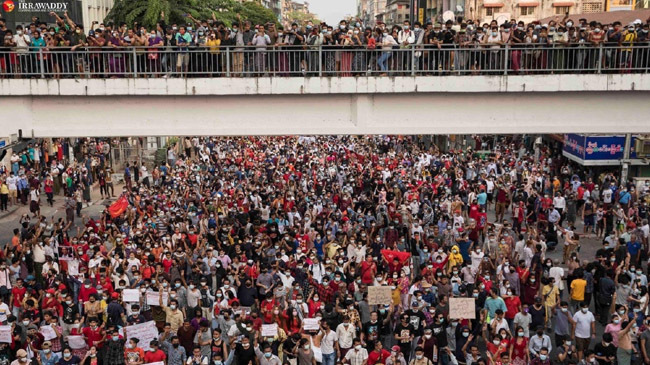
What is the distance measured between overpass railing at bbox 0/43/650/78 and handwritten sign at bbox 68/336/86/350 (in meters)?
6.61

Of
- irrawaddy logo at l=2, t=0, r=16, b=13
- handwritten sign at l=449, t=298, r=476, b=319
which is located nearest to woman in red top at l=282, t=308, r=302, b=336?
handwritten sign at l=449, t=298, r=476, b=319

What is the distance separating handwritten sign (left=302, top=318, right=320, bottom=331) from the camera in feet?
38.5

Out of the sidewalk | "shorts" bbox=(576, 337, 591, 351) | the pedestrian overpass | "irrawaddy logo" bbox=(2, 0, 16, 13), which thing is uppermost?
"irrawaddy logo" bbox=(2, 0, 16, 13)

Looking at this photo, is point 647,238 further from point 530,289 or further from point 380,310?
point 380,310

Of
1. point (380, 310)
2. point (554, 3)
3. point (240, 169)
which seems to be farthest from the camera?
point (554, 3)

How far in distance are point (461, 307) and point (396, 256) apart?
3.19 metres

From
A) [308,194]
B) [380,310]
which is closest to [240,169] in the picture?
[308,194]

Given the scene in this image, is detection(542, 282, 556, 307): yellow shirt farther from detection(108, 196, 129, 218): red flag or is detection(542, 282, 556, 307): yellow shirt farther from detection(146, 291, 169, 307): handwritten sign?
detection(108, 196, 129, 218): red flag

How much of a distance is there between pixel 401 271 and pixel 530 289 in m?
2.42

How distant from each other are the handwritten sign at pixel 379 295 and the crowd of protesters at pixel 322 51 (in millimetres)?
5371

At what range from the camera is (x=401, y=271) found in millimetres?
14320

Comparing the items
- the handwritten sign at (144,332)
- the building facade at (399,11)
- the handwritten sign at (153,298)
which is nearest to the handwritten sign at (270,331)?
the handwritten sign at (144,332)

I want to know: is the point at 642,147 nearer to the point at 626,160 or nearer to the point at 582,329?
the point at 626,160

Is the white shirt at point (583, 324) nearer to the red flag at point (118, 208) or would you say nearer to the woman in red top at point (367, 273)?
the woman in red top at point (367, 273)
